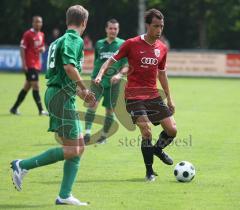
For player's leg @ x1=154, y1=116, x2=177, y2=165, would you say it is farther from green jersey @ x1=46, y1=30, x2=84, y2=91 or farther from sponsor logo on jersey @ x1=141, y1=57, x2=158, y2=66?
green jersey @ x1=46, y1=30, x2=84, y2=91

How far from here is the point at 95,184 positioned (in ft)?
29.5

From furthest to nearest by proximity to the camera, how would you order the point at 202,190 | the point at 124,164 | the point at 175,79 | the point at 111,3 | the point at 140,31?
the point at 111,3 → the point at 140,31 → the point at 175,79 → the point at 124,164 → the point at 202,190

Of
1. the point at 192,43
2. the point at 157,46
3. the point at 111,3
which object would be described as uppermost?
the point at 157,46

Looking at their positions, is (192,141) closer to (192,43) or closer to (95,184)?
(95,184)

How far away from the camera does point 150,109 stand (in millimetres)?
9594

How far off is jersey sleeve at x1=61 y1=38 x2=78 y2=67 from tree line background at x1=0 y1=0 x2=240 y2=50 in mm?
36274

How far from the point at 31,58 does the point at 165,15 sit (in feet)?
93.3

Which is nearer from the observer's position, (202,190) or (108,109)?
(202,190)

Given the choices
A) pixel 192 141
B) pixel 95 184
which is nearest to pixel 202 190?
pixel 95 184

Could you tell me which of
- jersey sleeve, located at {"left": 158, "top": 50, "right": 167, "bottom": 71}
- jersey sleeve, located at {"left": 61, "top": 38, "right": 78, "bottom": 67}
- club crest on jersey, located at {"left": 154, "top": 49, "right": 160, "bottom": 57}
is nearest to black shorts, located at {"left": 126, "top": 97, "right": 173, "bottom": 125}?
jersey sleeve, located at {"left": 158, "top": 50, "right": 167, "bottom": 71}

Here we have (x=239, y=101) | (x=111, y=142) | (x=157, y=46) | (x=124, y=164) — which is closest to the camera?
(x=157, y=46)

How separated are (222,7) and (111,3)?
268 inches

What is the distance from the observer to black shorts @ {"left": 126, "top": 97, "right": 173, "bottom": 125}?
9539mm

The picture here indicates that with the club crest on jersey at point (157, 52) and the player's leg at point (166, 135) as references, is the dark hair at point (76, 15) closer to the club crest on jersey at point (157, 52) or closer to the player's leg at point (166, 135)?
the club crest on jersey at point (157, 52)
